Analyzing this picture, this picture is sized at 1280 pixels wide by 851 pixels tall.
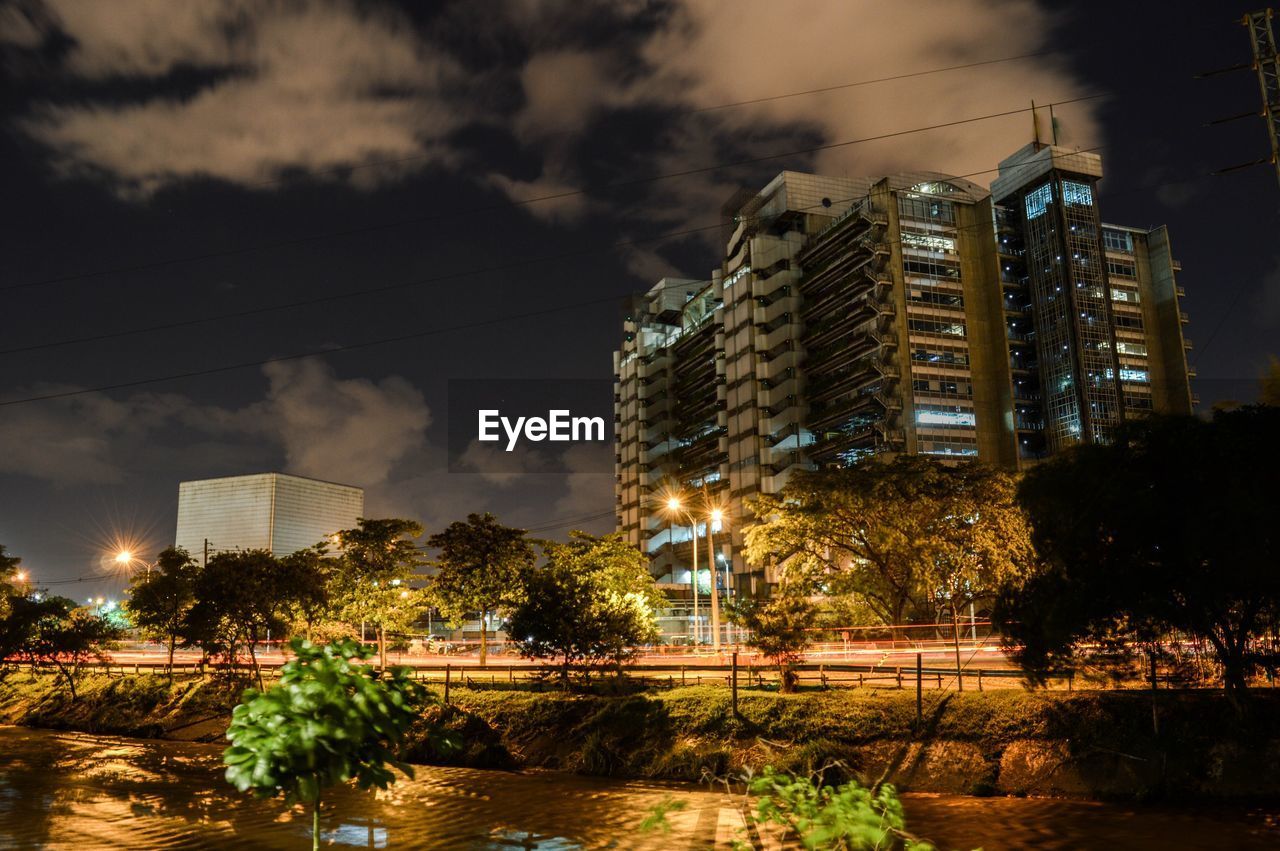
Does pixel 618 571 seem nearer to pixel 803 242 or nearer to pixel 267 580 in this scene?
pixel 267 580

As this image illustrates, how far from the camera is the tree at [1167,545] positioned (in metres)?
21.6

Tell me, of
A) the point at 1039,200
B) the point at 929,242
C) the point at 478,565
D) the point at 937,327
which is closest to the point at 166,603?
the point at 478,565

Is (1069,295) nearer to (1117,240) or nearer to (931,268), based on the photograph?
(1117,240)

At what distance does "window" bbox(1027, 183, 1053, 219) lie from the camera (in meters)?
116

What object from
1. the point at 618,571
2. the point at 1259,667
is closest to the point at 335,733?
the point at 1259,667

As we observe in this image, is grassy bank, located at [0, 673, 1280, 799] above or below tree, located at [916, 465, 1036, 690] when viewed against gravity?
below

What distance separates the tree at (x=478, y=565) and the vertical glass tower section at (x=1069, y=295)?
83615mm

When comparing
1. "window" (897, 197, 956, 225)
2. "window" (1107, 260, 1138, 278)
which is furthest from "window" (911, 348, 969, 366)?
"window" (1107, 260, 1138, 278)

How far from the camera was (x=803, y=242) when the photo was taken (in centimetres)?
12031

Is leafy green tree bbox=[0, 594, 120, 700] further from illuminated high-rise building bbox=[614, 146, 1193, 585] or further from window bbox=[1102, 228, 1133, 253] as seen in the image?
window bbox=[1102, 228, 1133, 253]

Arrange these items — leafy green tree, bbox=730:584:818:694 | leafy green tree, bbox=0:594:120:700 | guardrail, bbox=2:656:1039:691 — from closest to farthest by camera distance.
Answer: guardrail, bbox=2:656:1039:691, leafy green tree, bbox=730:584:818:694, leafy green tree, bbox=0:594:120:700

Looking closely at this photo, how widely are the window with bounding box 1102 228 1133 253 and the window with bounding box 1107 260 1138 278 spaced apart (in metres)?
1.81

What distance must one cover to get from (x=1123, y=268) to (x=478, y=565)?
106m

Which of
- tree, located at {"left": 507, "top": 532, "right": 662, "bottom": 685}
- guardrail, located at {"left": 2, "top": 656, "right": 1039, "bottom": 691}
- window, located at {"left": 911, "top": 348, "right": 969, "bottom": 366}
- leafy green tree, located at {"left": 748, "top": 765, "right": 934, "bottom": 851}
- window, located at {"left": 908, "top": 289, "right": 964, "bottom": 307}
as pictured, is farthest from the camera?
window, located at {"left": 908, "top": 289, "right": 964, "bottom": 307}
